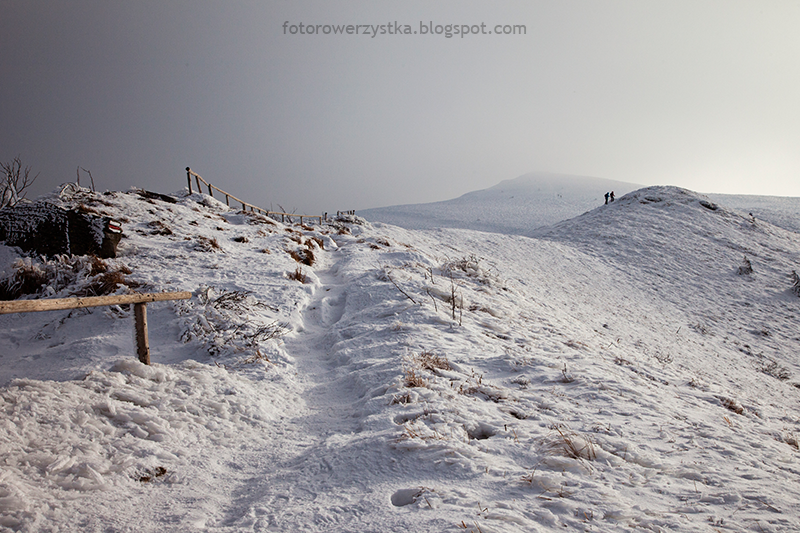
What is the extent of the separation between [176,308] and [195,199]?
12.0 meters

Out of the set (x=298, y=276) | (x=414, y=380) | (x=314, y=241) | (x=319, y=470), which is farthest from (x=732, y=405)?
(x=314, y=241)

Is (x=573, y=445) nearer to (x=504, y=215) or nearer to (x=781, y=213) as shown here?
(x=504, y=215)

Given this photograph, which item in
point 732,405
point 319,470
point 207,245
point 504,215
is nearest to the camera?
point 319,470

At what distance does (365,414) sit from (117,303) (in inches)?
115

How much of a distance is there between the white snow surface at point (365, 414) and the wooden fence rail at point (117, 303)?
295 millimetres

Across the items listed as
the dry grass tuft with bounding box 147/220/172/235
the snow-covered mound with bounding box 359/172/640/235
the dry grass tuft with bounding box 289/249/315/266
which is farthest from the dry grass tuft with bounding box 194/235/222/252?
the snow-covered mound with bounding box 359/172/640/235

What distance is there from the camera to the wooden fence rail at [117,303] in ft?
9.61

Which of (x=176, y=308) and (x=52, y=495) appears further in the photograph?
(x=176, y=308)

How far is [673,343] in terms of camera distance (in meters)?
9.56

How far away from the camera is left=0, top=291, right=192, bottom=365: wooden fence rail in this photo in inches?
115

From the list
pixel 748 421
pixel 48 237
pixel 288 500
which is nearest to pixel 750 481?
pixel 748 421

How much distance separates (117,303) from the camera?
3682mm

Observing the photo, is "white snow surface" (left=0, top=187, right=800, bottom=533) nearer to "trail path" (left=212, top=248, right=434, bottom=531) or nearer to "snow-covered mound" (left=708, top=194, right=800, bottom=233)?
"trail path" (left=212, top=248, right=434, bottom=531)

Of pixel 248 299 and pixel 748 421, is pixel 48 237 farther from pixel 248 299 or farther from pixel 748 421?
pixel 748 421
